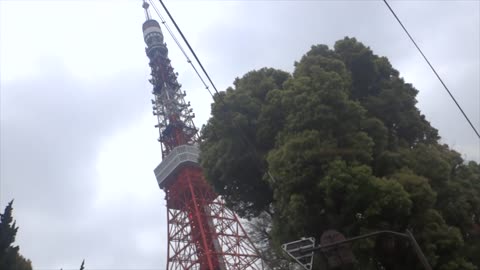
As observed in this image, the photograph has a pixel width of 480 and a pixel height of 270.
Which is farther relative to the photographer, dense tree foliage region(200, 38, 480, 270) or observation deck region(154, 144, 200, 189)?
observation deck region(154, 144, 200, 189)

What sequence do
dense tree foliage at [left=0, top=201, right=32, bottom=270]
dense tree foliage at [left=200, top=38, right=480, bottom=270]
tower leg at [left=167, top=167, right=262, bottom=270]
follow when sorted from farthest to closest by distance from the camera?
tower leg at [left=167, top=167, right=262, bottom=270], dense tree foliage at [left=200, top=38, right=480, bottom=270], dense tree foliage at [left=0, top=201, right=32, bottom=270]

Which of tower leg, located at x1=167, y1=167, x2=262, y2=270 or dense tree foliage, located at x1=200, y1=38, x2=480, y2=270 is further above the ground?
tower leg, located at x1=167, y1=167, x2=262, y2=270

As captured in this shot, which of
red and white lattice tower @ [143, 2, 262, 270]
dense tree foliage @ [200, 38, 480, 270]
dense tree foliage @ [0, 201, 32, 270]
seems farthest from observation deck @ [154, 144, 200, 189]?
dense tree foliage @ [0, 201, 32, 270]

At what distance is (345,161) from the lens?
1155cm

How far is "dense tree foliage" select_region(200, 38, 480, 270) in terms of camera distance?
1109cm

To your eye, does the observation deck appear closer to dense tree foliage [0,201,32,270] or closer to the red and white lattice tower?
the red and white lattice tower

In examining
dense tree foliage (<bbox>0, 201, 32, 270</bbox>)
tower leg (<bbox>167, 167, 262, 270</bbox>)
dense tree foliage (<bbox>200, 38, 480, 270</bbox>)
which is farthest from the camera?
tower leg (<bbox>167, 167, 262, 270</bbox>)

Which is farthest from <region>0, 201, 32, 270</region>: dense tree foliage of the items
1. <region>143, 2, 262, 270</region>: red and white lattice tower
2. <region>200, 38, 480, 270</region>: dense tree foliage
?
<region>143, 2, 262, 270</region>: red and white lattice tower

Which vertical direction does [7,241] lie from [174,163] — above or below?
below

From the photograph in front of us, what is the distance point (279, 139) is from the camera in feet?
41.5

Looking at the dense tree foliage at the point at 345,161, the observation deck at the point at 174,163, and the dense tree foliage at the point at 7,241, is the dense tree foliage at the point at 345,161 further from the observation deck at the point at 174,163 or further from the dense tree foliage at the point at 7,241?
the observation deck at the point at 174,163

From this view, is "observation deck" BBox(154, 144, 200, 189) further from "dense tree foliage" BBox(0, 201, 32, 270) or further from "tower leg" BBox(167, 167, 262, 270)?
"dense tree foliage" BBox(0, 201, 32, 270)

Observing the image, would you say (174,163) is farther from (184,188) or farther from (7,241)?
(7,241)

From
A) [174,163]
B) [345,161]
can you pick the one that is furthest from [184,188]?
[345,161]
